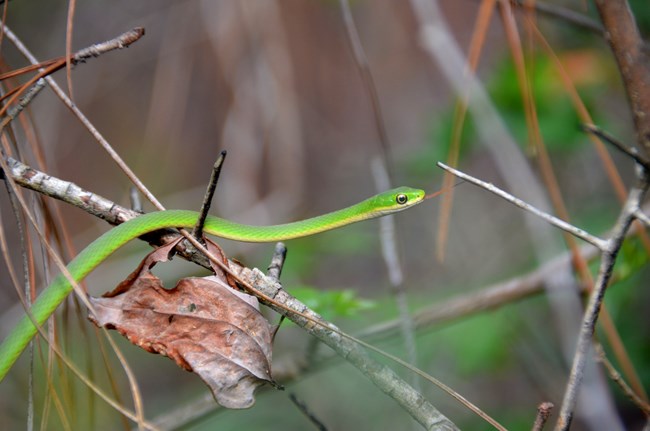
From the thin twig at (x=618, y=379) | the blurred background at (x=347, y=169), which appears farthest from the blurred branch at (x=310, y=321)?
the blurred background at (x=347, y=169)

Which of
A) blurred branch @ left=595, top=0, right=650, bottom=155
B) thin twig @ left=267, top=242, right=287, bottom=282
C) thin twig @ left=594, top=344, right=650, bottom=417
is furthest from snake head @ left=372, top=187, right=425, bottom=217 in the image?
thin twig @ left=594, top=344, right=650, bottom=417

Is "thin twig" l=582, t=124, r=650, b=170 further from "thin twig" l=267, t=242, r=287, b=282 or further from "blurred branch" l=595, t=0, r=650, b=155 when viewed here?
"thin twig" l=267, t=242, r=287, b=282

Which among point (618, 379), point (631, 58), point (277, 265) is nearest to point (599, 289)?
point (618, 379)

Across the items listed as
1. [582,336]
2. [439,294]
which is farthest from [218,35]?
[582,336]

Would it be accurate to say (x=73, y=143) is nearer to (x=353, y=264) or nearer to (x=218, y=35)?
(x=218, y=35)

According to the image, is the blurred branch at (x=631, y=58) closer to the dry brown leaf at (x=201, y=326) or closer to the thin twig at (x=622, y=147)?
the thin twig at (x=622, y=147)

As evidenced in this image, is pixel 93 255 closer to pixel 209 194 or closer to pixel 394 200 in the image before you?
pixel 209 194

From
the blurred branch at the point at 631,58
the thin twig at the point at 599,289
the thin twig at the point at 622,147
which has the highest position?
the blurred branch at the point at 631,58
